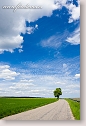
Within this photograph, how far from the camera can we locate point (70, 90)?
830 cm

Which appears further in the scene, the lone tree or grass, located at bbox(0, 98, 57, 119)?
grass, located at bbox(0, 98, 57, 119)

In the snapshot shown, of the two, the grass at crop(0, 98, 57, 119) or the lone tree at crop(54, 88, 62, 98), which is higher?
the lone tree at crop(54, 88, 62, 98)

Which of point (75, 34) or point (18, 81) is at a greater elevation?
point (75, 34)

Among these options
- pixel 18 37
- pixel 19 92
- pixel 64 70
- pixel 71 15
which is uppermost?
pixel 71 15

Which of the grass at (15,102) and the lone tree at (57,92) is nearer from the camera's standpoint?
the lone tree at (57,92)

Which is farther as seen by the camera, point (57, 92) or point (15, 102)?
point (15, 102)

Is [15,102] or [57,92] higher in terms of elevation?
[57,92]

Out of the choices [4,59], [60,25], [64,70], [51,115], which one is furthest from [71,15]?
[51,115]

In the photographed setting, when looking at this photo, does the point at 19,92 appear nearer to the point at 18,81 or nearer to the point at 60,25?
the point at 18,81

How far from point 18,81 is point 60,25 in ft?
5.64

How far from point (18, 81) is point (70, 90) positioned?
1.30m

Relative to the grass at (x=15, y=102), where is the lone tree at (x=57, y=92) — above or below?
above

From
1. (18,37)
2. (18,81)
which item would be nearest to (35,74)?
(18,81)

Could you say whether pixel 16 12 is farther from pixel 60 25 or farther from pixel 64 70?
pixel 64 70
